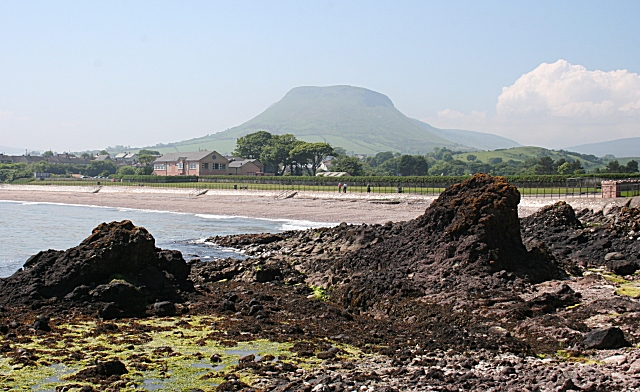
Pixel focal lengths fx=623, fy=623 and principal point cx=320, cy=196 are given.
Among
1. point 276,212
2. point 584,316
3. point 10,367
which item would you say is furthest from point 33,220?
point 584,316

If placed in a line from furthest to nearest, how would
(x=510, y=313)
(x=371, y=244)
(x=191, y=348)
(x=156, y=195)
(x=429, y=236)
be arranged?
1. (x=156, y=195)
2. (x=371, y=244)
3. (x=429, y=236)
4. (x=510, y=313)
5. (x=191, y=348)

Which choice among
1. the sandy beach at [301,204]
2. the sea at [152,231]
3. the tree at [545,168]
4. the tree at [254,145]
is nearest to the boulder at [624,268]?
the sea at [152,231]

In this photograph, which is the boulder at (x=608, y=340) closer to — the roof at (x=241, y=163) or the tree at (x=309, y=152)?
the tree at (x=309, y=152)

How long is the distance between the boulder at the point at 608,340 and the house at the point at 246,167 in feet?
394

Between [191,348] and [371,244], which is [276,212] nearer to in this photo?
[371,244]

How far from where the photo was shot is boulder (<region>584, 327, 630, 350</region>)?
30.7ft

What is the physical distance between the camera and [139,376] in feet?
29.7

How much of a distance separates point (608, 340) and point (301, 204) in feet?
168

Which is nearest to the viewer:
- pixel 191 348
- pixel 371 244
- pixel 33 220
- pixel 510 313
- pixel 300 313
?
pixel 191 348

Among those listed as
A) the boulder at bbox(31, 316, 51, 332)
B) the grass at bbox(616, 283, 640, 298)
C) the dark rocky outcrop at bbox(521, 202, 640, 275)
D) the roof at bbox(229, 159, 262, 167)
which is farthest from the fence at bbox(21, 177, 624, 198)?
the boulder at bbox(31, 316, 51, 332)

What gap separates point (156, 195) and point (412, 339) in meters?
77.5

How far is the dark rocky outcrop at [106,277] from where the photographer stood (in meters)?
13.6

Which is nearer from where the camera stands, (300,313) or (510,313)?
(510,313)

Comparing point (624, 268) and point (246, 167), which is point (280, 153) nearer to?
point (246, 167)
